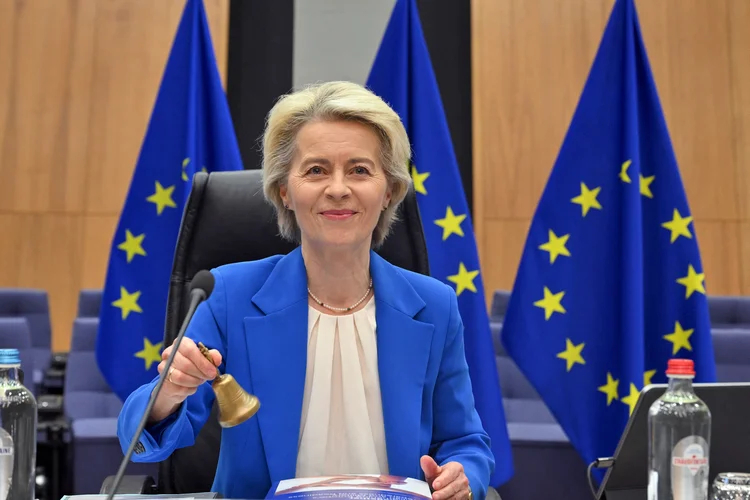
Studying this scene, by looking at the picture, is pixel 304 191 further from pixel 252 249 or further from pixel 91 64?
pixel 91 64

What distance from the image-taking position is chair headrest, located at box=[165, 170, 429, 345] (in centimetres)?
168

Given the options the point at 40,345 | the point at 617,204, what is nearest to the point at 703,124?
the point at 617,204

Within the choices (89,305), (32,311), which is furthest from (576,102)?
(32,311)

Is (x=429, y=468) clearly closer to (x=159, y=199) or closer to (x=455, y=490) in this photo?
(x=455, y=490)

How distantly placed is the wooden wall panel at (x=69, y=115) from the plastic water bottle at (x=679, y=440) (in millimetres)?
4741

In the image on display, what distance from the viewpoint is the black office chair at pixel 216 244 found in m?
1.65

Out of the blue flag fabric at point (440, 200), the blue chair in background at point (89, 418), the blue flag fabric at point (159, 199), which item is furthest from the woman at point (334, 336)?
the blue chair in background at point (89, 418)

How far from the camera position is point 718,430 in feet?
3.88

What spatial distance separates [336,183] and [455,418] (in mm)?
457

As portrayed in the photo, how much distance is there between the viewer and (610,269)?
267 centimetres

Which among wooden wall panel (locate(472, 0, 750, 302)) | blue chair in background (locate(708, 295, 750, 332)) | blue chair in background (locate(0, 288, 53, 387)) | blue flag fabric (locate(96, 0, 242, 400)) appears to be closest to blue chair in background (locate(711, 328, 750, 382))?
blue chair in background (locate(708, 295, 750, 332))

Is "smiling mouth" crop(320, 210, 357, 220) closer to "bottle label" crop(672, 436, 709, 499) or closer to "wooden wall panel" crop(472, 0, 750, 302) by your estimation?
"bottle label" crop(672, 436, 709, 499)

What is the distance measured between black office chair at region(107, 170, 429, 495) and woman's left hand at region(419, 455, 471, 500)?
55cm

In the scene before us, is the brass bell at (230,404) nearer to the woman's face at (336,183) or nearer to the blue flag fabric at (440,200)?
the woman's face at (336,183)
